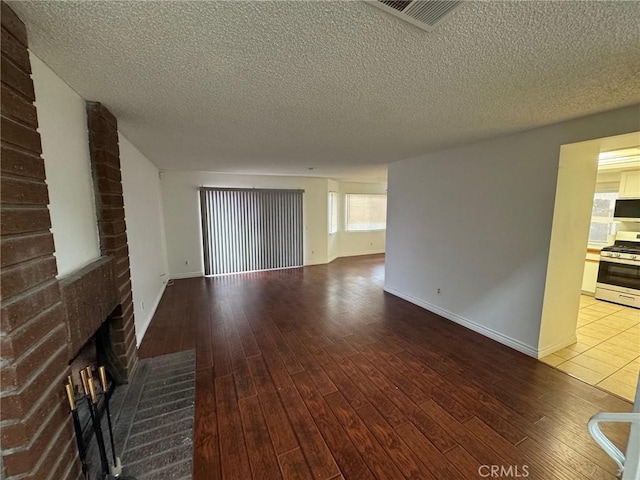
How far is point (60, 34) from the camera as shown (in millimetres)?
1122

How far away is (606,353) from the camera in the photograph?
8.88ft

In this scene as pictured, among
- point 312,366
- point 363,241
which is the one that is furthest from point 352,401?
point 363,241

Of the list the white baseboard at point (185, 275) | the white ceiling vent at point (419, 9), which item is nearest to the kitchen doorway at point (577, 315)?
the white ceiling vent at point (419, 9)

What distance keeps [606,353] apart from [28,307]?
4.60 metres

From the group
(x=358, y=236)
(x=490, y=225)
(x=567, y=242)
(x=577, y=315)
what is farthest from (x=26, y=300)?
(x=358, y=236)

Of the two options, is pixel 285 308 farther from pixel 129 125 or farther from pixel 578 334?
pixel 578 334

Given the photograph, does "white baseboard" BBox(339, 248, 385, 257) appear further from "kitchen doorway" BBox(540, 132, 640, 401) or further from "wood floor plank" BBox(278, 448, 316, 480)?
"wood floor plank" BBox(278, 448, 316, 480)

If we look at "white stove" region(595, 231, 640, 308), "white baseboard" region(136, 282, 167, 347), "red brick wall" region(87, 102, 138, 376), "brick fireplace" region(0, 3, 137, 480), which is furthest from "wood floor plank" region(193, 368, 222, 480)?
"white stove" region(595, 231, 640, 308)

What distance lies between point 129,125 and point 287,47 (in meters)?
2.00

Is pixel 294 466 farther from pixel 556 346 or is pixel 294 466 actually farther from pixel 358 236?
pixel 358 236

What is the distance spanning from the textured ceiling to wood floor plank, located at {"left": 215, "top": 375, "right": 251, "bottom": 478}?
2285mm

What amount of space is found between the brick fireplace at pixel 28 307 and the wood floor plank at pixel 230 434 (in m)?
0.73

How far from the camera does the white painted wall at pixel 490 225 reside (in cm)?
250

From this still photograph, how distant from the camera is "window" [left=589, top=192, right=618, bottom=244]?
4457mm
